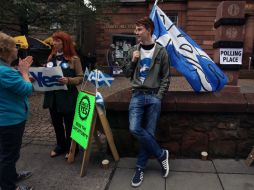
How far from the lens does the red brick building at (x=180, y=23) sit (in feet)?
65.4

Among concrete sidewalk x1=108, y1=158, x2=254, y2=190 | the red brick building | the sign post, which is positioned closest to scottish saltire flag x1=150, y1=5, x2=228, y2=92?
the sign post

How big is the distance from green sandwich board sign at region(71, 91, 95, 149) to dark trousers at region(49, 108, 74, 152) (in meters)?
0.21

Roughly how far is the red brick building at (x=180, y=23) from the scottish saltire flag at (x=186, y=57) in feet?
49.1

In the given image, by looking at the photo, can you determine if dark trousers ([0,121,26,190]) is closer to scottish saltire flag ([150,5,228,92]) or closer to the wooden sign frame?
the wooden sign frame

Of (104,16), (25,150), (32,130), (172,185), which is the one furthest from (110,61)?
(172,185)

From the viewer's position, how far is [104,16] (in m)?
16.3

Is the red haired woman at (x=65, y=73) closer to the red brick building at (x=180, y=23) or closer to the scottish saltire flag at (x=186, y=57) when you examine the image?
the scottish saltire flag at (x=186, y=57)

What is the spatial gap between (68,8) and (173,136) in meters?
10.4

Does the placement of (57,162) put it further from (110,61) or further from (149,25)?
(110,61)

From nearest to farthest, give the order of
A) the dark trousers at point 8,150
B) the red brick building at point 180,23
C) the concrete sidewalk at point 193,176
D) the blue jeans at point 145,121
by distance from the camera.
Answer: the dark trousers at point 8,150 → the concrete sidewalk at point 193,176 → the blue jeans at point 145,121 → the red brick building at point 180,23

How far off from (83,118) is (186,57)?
1.66 metres

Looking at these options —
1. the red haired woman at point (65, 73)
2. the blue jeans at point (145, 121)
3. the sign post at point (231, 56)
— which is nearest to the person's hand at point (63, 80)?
the red haired woman at point (65, 73)

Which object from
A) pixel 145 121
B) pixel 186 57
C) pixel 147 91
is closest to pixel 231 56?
pixel 186 57

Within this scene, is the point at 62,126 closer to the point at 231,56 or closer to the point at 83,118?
the point at 83,118
